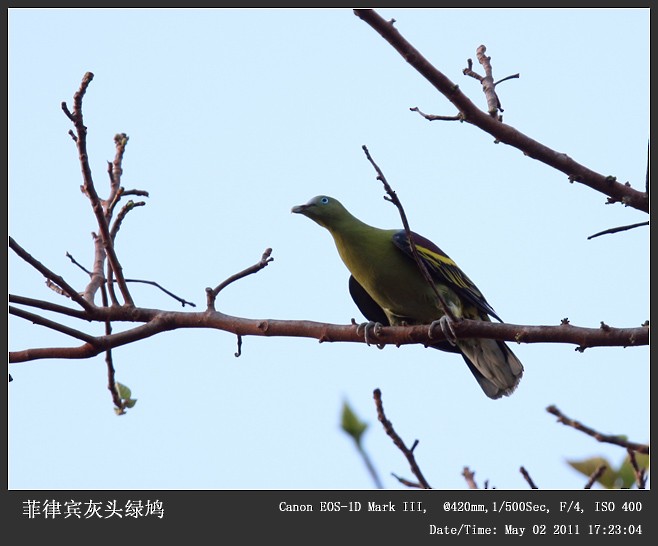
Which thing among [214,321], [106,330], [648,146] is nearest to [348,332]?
[214,321]

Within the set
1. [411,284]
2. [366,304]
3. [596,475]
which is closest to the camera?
[596,475]

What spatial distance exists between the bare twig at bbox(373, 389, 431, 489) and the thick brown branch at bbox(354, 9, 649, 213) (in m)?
1.31

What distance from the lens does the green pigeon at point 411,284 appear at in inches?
269

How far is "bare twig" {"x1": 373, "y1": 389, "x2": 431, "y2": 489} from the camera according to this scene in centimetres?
345

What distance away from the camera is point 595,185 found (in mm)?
3711

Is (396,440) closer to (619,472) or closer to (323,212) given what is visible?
(619,472)

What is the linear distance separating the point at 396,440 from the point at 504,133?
57.8 inches

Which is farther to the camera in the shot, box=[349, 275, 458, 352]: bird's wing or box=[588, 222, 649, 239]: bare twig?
box=[349, 275, 458, 352]: bird's wing

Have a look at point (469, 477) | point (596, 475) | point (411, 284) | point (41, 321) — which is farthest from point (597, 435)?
point (411, 284)

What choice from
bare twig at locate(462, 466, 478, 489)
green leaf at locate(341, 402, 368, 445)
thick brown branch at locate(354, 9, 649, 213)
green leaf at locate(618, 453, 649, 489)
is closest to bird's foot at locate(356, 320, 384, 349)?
bare twig at locate(462, 466, 478, 489)

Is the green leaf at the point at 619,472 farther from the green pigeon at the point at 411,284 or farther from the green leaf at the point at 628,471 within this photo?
the green pigeon at the point at 411,284

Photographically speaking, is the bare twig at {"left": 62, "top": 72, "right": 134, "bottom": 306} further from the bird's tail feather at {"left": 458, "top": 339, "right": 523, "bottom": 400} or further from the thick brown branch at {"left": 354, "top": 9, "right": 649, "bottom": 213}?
the bird's tail feather at {"left": 458, "top": 339, "right": 523, "bottom": 400}

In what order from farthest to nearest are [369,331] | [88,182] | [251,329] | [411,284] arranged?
[411,284] < [369,331] < [251,329] < [88,182]

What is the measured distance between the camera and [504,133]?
3641mm
